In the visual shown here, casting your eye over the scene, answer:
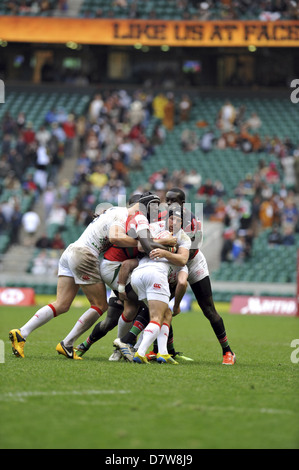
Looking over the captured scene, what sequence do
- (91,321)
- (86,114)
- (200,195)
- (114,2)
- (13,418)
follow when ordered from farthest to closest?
1. (114,2)
2. (86,114)
3. (200,195)
4. (91,321)
5. (13,418)

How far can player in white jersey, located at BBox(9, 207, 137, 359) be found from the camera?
10117 millimetres

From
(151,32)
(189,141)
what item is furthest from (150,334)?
(151,32)

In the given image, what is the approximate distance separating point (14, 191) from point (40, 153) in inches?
90.3

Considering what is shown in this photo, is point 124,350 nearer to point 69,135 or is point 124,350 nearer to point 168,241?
point 168,241

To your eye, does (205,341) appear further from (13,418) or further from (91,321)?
(13,418)

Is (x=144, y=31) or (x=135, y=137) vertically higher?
(x=144, y=31)

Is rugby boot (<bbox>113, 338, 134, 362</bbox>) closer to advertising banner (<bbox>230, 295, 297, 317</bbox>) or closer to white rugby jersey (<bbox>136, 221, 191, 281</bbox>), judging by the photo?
white rugby jersey (<bbox>136, 221, 191, 281</bbox>)

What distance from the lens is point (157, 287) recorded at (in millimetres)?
9773

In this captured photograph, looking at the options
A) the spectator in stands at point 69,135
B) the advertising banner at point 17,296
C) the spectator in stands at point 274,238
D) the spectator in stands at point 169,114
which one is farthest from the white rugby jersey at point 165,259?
the spectator in stands at point 169,114

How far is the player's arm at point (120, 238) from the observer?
1005 centimetres

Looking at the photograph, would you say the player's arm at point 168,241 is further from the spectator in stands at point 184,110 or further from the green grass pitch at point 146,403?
the spectator in stands at point 184,110

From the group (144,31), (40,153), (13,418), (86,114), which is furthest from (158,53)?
(13,418)

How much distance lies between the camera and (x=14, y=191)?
29531 millimetres

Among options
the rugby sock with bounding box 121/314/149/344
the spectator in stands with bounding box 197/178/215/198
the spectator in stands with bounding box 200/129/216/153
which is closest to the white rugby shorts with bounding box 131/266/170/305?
the rugby sock with bounding box 121/314/149/344
